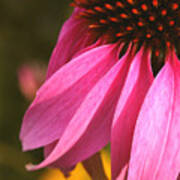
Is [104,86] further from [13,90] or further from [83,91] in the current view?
[13,90]

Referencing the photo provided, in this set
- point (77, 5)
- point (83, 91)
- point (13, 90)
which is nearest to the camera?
point (83, 91)

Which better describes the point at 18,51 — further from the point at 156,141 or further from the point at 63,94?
the point at 156,141

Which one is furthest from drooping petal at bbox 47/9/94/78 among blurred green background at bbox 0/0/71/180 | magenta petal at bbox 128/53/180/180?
blurred green background at bbox 0/0/71/180

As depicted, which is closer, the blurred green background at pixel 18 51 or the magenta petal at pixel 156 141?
the magenta petal at pixel 156 141

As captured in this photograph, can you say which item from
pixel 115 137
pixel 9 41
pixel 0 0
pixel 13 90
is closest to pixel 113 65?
pixel 115 137

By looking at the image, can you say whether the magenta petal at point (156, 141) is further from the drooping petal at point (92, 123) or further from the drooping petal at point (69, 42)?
the drooping petal at point (69, 42)

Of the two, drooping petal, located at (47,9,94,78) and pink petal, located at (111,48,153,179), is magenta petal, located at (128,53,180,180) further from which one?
drooping petal, located at (47,9,94,78)

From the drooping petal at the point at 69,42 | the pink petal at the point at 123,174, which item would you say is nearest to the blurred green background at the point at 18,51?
the drooping petal at the point at 69,42
